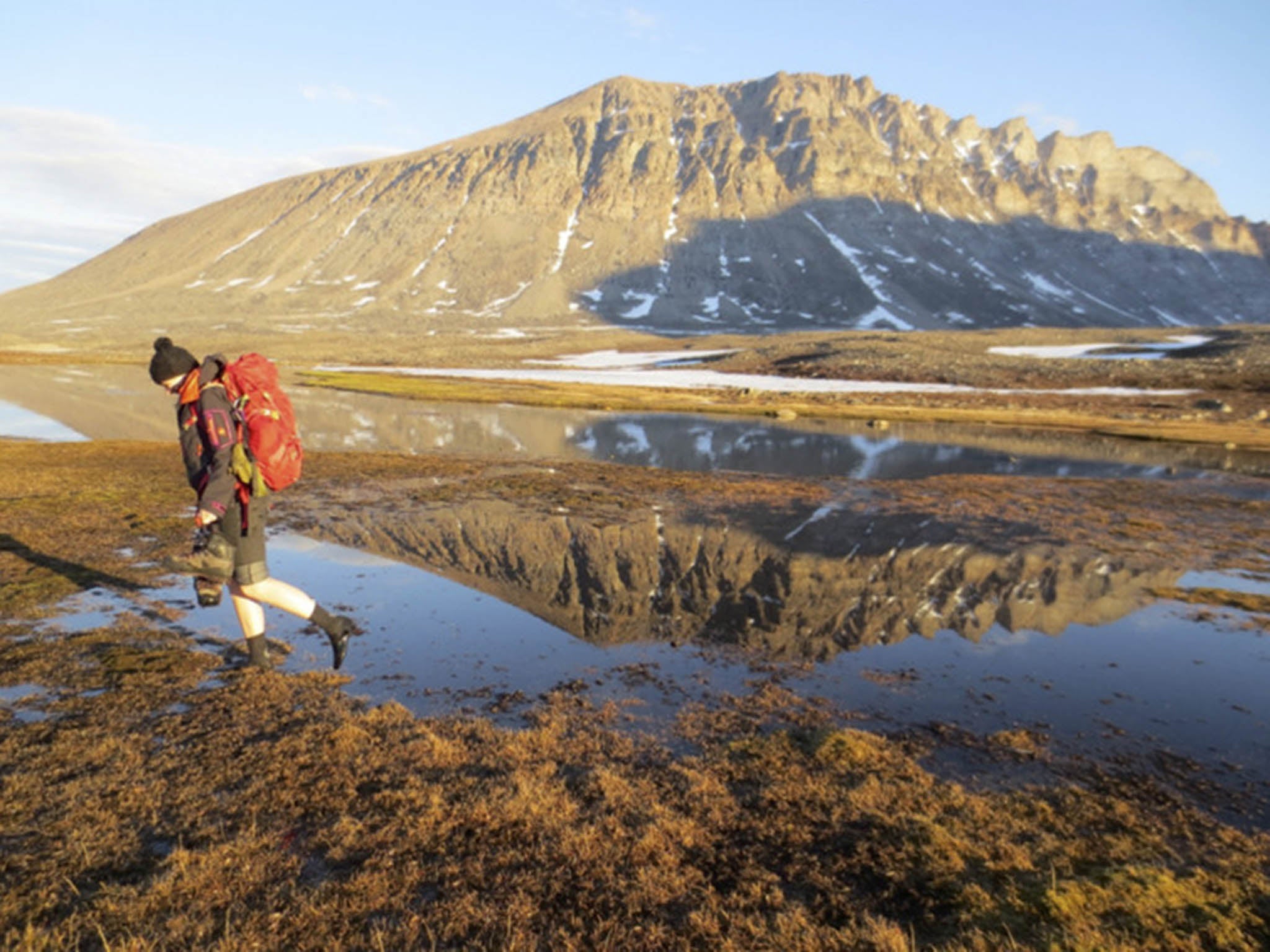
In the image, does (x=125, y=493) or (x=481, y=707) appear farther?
(x=125, y=493)

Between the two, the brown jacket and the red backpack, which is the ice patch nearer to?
the red backpack

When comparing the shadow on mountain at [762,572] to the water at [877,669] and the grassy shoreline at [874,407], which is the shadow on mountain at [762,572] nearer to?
the water at [877,669]

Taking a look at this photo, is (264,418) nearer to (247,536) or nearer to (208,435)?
(208,435)

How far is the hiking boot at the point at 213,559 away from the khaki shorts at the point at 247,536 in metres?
0.08

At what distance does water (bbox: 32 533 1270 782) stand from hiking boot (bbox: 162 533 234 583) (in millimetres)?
1726

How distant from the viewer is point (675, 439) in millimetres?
39062

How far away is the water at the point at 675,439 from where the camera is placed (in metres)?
31.3

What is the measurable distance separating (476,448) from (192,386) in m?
24.8

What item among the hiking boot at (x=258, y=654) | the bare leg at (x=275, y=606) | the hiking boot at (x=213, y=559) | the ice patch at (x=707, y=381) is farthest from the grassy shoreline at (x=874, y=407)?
the hiking boot at (x=213, y=559)

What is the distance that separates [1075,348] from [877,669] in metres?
152

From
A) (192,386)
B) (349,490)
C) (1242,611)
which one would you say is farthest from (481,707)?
(349,490)

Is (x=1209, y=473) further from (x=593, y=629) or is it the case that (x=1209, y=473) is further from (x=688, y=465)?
(x=593, y=629)

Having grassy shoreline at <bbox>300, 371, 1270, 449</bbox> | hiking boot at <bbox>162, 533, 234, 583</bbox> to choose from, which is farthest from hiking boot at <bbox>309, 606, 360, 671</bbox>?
grassy shoreline at <bbox>300, 371, 1270, 449</bbox>

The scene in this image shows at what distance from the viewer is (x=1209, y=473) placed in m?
31.8
